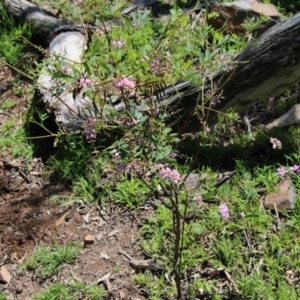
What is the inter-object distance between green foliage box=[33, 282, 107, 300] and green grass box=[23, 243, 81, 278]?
0.15 meters

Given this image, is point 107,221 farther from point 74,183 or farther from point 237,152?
point 237,152

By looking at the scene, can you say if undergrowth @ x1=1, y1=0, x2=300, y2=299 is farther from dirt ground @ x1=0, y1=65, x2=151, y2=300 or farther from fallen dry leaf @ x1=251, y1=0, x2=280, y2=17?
fallen dry leaf @ x1=251, y1=0, x2=280, y2=17

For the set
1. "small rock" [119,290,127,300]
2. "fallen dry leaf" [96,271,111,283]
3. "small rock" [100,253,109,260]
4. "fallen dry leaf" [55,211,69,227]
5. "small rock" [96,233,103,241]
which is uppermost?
"fallen dry leaf" [55,211,69,227]

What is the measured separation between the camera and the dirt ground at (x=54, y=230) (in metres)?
3.48

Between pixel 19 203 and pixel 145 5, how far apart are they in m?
2.82

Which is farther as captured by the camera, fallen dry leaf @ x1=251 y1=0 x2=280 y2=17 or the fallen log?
fallen dry leaf @ x1=251 y1=0 x2=280 y2=17

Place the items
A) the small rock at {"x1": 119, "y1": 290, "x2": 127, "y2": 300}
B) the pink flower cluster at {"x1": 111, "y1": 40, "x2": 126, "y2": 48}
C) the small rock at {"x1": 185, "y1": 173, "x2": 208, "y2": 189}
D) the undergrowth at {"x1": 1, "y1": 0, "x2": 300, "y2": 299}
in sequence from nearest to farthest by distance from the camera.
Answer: the undergrowth at {"x1": 1, "y1": 0, "x2": 300, "y2": 299}, the pink flower cluster at {"x1": 111, "y1": 40, "x2": 126, "y2": 48}, the small rock at {"x1": 119, "y1": 290, "x2": 127, "y2": 300}, the small rock at {"x1": 185, "y1": 173, "x2": 208, "y2": 189}

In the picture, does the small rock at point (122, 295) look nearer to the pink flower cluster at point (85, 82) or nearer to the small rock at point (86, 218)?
the small rock at point (86, 218)

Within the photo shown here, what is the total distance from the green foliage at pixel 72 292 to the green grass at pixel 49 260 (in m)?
0.15

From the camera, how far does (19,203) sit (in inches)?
161

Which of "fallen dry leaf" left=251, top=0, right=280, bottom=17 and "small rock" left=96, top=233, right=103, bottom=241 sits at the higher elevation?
"fallen dry leaf" left=251, top=0, right=280, bottom=17

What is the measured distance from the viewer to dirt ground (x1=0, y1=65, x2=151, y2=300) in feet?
11.4

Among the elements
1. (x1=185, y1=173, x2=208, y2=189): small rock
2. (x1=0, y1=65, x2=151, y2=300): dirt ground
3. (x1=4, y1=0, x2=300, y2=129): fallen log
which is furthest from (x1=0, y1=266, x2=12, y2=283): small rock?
(x1=185, y1=173, x2=208, y2=189): small rock

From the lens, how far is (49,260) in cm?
356
